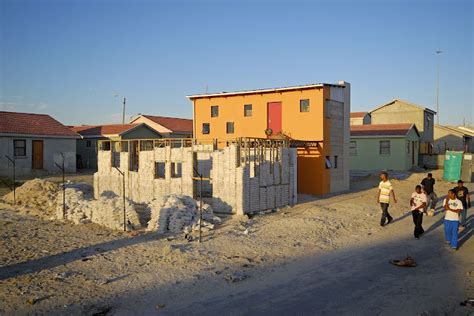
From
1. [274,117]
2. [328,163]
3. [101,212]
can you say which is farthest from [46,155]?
[328,163]

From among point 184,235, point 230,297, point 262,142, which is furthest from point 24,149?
point 230,297

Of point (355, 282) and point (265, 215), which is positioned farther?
point (265, 215)

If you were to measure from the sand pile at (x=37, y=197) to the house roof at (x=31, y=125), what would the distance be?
12.6 meters

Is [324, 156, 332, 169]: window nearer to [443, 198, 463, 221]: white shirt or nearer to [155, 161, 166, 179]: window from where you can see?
[155, 161, 166, 179]: window

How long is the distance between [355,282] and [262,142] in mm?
9870

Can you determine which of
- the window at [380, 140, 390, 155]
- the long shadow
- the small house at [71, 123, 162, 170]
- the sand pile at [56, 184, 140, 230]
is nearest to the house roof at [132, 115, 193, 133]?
the small house at [71, 123, 162, 170]

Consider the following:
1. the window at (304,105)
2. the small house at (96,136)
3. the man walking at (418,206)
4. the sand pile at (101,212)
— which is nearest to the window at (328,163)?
the window at (304,105)

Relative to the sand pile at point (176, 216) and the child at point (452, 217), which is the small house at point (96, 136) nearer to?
the sand pile at point (176, 216)

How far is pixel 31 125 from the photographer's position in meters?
33.9

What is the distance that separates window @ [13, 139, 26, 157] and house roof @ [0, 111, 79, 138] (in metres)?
0.68

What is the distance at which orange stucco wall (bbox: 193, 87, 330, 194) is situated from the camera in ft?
78.0

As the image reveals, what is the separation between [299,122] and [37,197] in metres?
14.5

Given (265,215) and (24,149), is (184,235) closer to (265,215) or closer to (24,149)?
(265,215)

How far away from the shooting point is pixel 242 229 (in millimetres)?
14219
